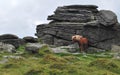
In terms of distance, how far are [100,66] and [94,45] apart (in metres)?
25.8

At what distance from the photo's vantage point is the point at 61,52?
2345 inches

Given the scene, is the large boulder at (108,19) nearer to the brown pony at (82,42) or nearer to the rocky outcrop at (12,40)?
the brown pony at (82,42)

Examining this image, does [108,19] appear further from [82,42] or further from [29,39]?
[29,39]

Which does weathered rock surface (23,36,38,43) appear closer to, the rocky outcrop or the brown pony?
the rocky outcrop

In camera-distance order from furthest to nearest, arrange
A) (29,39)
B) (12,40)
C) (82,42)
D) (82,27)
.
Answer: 1. (29,39)
2. (82,27)
3. (12,40)
4. (82,42)

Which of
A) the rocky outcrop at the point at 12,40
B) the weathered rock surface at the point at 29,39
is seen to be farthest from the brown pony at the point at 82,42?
the weathered rock surface at the point at 29,39

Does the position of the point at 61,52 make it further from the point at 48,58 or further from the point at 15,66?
the point at 15,66

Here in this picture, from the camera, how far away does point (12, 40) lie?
70.4 meters

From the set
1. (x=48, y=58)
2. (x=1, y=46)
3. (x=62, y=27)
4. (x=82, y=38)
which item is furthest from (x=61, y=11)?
(x=48, y=58)

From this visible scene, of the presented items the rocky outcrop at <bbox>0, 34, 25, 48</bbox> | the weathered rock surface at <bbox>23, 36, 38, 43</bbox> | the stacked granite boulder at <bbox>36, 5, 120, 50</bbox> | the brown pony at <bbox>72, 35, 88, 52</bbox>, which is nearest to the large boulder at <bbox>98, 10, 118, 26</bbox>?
the stacked granite boulder at <bbox>36, 5, 120, 50</bbox>

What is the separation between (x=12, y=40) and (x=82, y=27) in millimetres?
14037

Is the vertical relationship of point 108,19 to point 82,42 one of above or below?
above

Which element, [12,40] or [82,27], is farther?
[82,27]

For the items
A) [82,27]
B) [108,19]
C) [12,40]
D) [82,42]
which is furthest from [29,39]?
[108,19]
